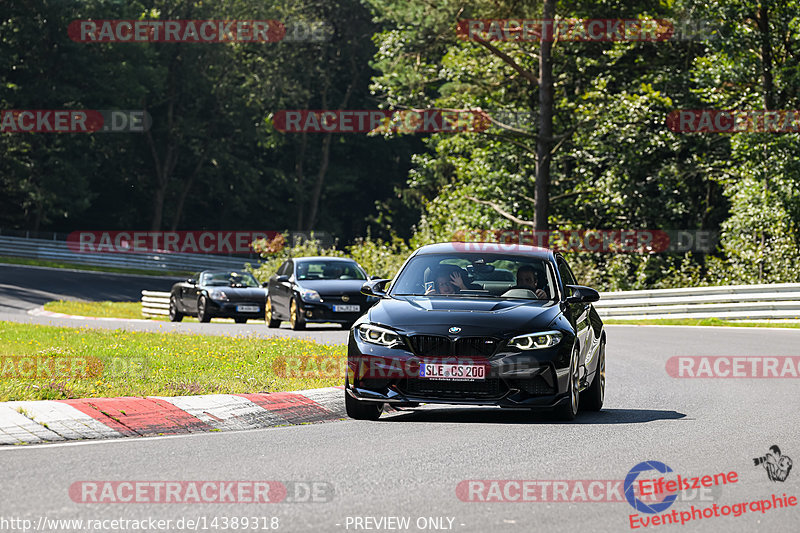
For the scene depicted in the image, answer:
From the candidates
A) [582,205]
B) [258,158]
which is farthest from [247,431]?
[258,158]

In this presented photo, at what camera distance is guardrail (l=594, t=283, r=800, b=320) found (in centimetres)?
2788

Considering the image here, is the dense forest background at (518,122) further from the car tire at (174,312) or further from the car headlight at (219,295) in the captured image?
the car headlight at (219,295)

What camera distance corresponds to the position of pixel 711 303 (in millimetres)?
29734

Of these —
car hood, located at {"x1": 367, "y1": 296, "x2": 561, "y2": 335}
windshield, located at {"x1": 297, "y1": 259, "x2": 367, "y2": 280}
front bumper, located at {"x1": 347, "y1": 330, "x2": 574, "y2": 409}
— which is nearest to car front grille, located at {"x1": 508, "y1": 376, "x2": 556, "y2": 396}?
front bumper, located at {"x1": 347, "y1": 330, "x2": 574, "y2": 409}

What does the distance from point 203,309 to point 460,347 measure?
21466 millimetres

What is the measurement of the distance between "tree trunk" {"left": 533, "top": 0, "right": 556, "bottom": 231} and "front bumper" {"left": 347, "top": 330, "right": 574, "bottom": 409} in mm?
27613

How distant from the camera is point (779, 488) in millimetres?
7348

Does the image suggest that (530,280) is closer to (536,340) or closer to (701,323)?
(536,340)

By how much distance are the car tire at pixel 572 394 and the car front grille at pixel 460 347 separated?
0.81 metres

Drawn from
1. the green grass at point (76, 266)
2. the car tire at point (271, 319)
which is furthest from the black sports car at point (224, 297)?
the green grass at point (76, 266)

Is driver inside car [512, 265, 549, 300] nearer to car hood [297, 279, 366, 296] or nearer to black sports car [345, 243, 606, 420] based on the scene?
black sports car [345, 243, 606, 420]

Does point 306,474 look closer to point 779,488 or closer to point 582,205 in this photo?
point 779,488

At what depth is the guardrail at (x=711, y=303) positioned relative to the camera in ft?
91.5
